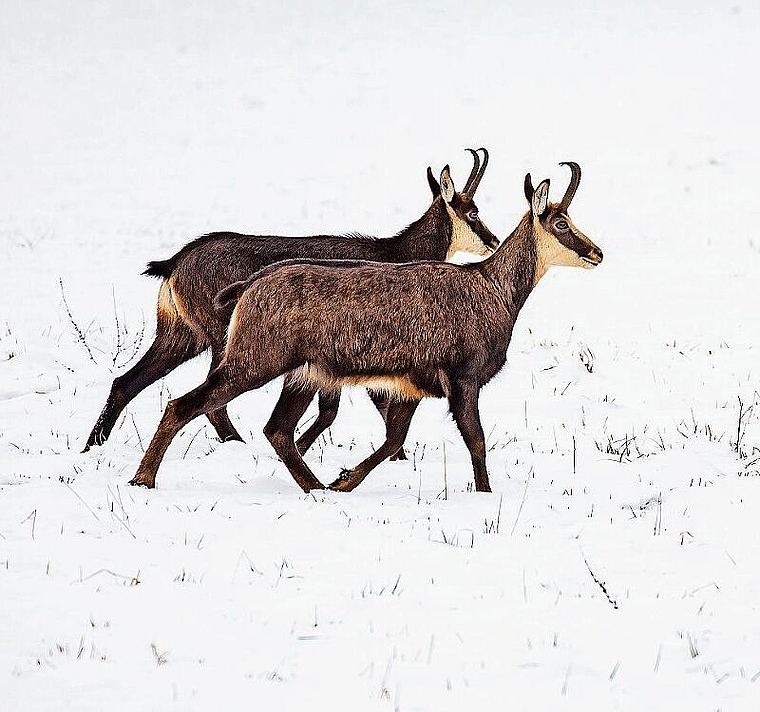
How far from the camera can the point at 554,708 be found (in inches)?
163

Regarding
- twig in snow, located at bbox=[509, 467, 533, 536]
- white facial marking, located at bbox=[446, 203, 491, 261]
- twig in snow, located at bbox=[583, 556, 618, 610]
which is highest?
white facial marking, located at bbox=[446, 203, 491, 261]

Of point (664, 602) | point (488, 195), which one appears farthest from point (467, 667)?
point (488, 195)

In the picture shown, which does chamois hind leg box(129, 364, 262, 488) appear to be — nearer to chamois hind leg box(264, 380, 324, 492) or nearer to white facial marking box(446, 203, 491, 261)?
chamois hind leg box(264, 380, 324, 492)

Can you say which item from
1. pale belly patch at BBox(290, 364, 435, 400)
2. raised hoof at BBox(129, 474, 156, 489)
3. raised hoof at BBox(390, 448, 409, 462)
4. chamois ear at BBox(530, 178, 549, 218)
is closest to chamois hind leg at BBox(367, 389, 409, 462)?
raised hoof at BBox(390, 448, 409, 462)

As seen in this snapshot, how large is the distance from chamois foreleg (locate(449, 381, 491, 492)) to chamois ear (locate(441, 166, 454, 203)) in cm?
278

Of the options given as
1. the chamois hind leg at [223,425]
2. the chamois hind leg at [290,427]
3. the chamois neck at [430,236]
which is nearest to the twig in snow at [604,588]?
the chamois hind leg at [290,427]

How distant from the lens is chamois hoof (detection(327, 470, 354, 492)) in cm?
733

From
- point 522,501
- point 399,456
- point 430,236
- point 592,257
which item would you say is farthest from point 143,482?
point 430,236

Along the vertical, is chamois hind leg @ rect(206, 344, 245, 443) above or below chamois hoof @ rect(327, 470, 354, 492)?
above

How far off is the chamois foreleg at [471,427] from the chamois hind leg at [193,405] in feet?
3.79

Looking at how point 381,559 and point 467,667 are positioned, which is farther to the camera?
point 381,559

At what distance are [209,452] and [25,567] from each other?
3.05 metres

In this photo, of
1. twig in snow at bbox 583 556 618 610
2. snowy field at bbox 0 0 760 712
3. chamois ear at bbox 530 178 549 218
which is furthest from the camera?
chamois ear at bbox 530 178 549 218

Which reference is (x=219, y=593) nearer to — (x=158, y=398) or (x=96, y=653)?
(x=96, y=653)
